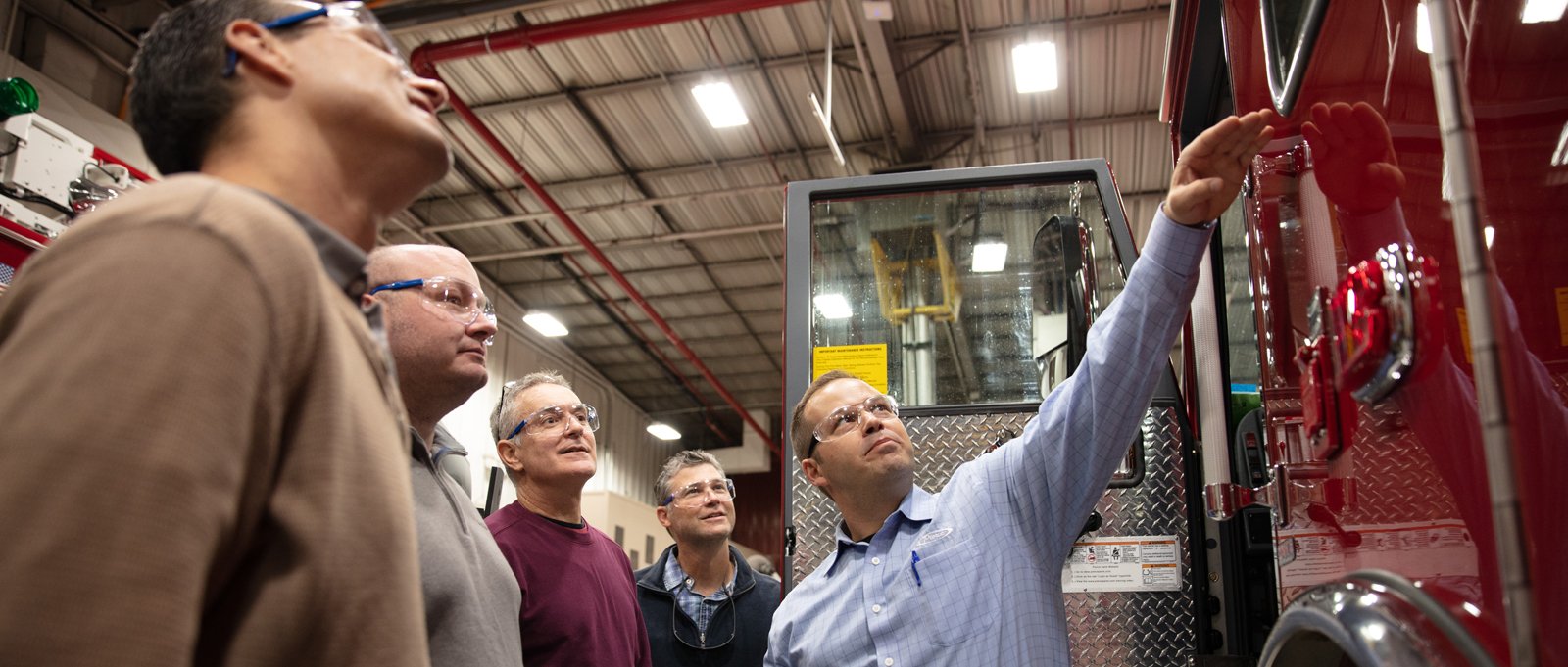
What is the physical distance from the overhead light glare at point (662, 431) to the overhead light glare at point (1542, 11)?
1997 cm

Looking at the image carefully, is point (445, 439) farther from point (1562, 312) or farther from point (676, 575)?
point (1562, 312)

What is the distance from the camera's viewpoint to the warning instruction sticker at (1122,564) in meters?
3.07

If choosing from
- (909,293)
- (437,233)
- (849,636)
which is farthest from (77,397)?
(437,233)

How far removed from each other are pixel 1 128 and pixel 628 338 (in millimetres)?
13899

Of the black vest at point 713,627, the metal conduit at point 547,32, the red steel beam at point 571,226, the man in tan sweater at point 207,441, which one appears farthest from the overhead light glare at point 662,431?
the man in tan sweater at point 207,441

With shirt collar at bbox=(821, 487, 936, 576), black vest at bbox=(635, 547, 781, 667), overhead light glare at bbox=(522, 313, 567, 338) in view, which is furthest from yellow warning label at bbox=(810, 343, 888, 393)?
overhead light glare at bbox=(522, 313, 567, 338)

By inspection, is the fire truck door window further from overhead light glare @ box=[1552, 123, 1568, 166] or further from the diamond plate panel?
overhead light glare @ box=[1552, 123, 1568, 166]

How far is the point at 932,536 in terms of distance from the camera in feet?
8.67

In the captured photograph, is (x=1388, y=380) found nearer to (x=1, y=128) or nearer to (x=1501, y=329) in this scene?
(x=1501, y=329)

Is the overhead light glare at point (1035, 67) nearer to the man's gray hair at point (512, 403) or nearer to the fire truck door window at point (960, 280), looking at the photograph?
the fire truck door window at point (960, 280)

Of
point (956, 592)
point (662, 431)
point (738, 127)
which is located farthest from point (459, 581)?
point (662, 431)

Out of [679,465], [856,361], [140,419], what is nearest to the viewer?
[140,419]

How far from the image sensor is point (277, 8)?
1.36 meters

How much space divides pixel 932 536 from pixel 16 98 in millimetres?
3484
